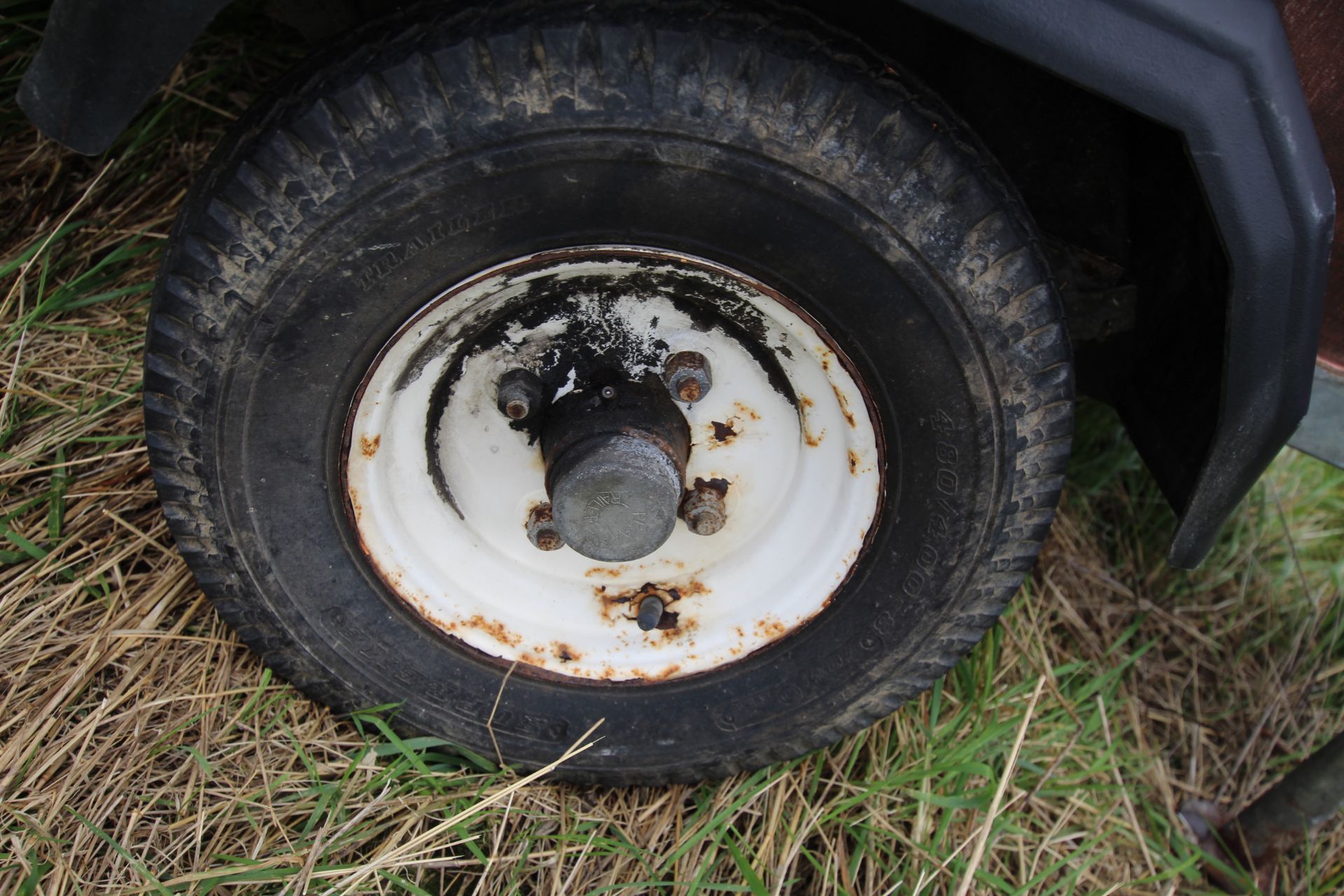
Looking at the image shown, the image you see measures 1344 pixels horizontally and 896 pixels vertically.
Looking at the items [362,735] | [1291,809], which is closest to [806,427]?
[362,735]

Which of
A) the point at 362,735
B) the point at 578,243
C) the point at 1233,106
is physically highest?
the point at 1233,106

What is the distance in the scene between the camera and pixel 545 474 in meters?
1.52

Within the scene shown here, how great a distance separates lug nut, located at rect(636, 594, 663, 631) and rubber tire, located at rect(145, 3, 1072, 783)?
25cm

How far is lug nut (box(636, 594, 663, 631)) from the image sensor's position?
5.01 feet

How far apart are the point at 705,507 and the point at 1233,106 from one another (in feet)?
2.85

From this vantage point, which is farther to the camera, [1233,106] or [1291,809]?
[1291,809]

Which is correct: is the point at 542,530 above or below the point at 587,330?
below

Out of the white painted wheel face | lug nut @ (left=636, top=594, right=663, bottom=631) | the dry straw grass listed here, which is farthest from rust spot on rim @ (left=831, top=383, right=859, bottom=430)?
the dry straw grass

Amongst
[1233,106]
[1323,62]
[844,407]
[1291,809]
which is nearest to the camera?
[1233,106]

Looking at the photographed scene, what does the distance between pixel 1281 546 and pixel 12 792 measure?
9.14 ft

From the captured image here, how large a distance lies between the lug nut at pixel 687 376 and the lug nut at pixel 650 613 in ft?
1.06

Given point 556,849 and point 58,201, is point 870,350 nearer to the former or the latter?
point 556,849

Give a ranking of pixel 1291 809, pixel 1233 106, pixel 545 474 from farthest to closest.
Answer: pixel 1291 809, pixel 545 474, pixel 1233 106

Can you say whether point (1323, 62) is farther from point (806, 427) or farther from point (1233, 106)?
point (806, 427)
